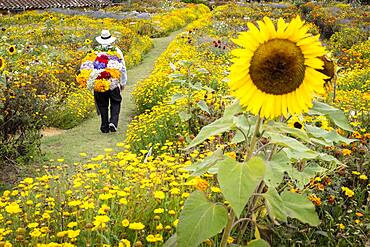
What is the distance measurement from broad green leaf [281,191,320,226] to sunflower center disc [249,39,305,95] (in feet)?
1.66

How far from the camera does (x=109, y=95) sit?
6.88 metres

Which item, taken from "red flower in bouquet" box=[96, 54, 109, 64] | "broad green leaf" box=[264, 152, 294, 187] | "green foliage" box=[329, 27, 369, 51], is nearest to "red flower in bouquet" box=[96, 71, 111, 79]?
"red flower in bouquet" box=[96, 54, 109, 64]

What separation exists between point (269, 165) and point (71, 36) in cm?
1431

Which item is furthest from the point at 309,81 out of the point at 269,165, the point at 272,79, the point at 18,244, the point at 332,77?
the point at 18,244

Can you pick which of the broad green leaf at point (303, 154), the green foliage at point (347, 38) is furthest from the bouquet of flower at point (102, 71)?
the green foliage at point (347, 38)

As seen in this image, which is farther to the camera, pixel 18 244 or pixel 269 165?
pixel 18 244

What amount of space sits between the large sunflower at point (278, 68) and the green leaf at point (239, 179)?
18cm

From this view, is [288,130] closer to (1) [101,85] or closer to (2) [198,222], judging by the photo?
(2) [198,222]

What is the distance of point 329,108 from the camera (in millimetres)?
1884

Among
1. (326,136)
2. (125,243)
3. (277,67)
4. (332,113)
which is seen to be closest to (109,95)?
(125,243)

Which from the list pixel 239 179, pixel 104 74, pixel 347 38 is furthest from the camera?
pixel 347 38

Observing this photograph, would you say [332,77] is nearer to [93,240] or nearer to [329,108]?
[329,108]

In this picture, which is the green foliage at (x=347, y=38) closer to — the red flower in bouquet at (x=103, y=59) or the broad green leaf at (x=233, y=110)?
the red flower in bouquet at (x=103, y=59)

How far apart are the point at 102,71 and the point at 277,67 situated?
5260mm
